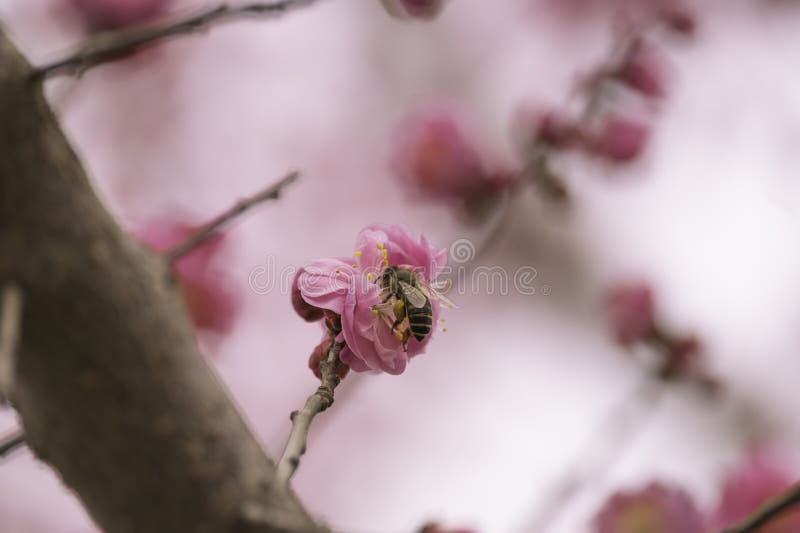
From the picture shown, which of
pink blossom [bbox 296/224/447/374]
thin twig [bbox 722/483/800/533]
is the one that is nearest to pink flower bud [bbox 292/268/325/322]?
pink blossom [bbox 296/224/447/374]

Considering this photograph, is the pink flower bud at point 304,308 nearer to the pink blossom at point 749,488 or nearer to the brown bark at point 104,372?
the brown bark at point 104,372

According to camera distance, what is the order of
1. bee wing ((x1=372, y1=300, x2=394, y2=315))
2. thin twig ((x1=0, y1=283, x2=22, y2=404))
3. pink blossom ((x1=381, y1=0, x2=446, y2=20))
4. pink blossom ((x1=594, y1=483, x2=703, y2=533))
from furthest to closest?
pink blossom ((x1=594, y1=483, x2=703, y2=533))
pink blossom ((x1=381, y1=0, x2=446, y2=20))
bee wing ((x1=372, y1=300, x2=394, y2=315))
thin twig ((x1=0, y1=283, x2=22, y2=404))

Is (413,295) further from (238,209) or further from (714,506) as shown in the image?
(714,506)

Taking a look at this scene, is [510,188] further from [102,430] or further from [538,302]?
[538,302]

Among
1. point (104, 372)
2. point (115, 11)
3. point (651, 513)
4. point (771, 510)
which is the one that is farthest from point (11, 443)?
point (115, 11)

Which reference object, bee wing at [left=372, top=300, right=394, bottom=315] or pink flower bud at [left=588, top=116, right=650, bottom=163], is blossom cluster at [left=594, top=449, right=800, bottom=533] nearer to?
bee wing at [left=372, top=300, right=394, bottom=315]

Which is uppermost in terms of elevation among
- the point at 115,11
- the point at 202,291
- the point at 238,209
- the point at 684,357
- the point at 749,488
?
the point at 115,11
